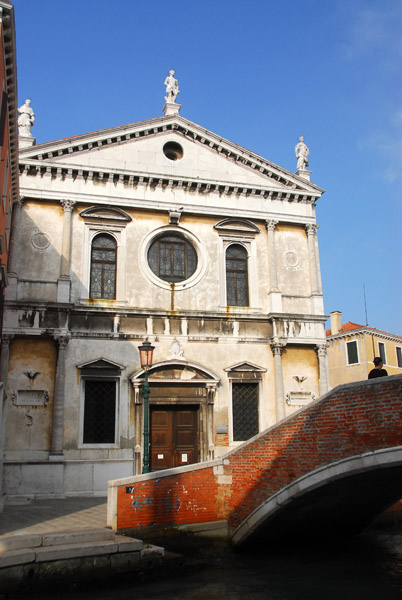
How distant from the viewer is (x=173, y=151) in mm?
17984

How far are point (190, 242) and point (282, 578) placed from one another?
10381 millimetres

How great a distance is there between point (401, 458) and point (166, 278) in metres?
9.81

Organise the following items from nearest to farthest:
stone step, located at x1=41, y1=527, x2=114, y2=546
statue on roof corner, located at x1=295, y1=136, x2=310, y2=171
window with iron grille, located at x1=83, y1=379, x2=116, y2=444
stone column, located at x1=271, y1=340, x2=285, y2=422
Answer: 1. stone step, located at x1=41, y1=527, x2=114, y2=546
2. window with iron grille, located at x1=83, y1=379, x2=116, y2=444
3. stone column, located at x1=271, y1=340, x2=285, y2=422
4. statue on roof corner, located at x1=295, y1=136, x2=310, y2=171

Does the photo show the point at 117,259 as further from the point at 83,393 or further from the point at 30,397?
the point at 30,397

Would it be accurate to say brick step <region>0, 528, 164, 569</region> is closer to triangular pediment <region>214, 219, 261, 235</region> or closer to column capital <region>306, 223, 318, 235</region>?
triangular pediment <region>214, 219, 261, 235</region>

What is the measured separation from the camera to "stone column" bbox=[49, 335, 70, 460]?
47.0 ft

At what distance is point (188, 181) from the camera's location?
56.9 feet

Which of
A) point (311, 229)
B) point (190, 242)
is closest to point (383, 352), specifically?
point (311, 229)

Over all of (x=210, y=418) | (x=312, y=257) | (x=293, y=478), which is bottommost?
(x=293, y=478)

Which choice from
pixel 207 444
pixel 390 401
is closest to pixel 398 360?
pixel 207 444

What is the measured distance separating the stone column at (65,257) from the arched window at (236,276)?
4.93 m

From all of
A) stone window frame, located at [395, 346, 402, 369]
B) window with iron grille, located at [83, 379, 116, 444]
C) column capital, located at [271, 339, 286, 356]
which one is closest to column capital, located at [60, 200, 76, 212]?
window with iron grille, located at [83, 379, 116, 444]

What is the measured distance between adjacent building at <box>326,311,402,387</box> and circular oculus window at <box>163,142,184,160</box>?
60.5ft

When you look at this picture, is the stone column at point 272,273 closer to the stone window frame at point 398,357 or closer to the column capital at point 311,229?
the column capital at point 311,229
